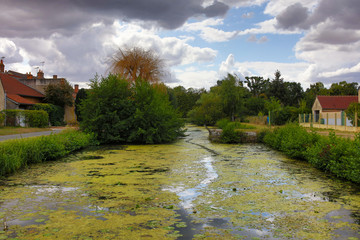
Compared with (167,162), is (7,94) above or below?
above

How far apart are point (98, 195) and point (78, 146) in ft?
27.0

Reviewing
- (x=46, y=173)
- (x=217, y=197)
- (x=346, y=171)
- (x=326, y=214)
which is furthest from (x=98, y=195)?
(x=346, y=171)

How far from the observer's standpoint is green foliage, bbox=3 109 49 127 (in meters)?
24.7

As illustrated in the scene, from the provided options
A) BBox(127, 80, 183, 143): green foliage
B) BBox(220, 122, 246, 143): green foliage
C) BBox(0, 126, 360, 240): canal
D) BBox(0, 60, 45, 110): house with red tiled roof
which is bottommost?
BBox(0, 126, 360, 240): canal

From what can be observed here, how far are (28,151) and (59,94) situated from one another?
2575 centimetres

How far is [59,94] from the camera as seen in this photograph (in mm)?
33688

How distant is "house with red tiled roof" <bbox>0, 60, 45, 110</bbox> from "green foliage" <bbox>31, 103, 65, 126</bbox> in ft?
3.77

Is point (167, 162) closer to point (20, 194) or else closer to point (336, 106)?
point (20, 194)

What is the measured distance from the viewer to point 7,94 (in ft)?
97.9

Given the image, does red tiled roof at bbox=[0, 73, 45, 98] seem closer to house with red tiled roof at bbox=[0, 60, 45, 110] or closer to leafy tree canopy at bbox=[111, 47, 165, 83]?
house with red tiled roof at bbox=[0, 60, 45, 110]

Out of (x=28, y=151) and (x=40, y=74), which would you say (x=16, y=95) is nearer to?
(x=40, y=74)

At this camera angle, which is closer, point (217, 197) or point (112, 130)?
point (217, 197)

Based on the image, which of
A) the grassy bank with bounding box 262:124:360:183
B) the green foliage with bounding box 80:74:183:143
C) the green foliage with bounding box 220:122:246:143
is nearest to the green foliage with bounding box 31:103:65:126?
the green foliage with bounding box 80:74:183:143

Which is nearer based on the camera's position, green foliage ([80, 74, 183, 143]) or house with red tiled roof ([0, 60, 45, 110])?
green foliage ([80, 74, 183, 143])
